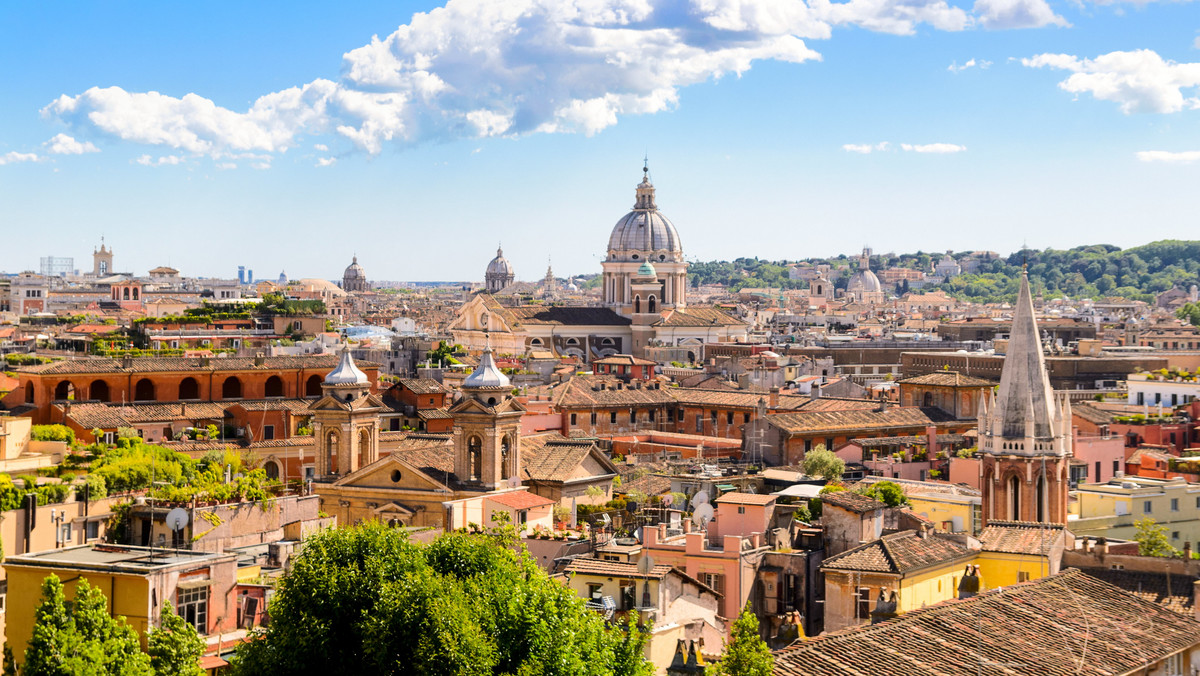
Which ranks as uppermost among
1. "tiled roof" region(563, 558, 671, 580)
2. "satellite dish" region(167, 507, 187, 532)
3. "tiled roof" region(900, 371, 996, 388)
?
"tiled roof" region(900, 371, 996, 388)

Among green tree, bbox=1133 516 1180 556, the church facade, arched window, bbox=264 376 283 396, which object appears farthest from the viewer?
the church facade

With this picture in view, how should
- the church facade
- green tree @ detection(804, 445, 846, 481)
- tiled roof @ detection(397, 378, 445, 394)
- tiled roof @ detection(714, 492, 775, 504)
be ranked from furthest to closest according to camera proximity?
the church facade < tiled roof @ detection(397, 378, 445, 394) < green tree @ detection(804, 445, 846, 481) < tiled roof @ detection(714, 492, 775, 504)

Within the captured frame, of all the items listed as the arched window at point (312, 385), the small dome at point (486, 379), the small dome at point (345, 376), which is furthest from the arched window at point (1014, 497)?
the arched window at point (312, 385)

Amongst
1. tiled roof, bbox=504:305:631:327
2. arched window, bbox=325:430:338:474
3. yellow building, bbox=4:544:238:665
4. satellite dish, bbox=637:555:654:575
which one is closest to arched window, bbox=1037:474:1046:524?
arched window, bbox=325:430:338:474

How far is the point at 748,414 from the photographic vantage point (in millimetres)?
48500

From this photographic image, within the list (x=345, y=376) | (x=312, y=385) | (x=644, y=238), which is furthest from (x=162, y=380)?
(x=644, y=238)

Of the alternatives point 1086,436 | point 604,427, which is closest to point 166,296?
point 604,427

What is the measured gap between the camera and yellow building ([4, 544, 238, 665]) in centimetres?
1653

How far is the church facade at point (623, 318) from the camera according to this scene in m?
83.9

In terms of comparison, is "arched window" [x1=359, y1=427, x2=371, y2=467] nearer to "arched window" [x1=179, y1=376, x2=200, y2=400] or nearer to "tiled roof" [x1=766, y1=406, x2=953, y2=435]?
"tiled roof" [x1=766, y1=406, x2=953, y2=435]

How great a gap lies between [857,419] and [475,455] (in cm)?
1715

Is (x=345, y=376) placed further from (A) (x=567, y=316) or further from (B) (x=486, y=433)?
(A) (x=567, y=316)

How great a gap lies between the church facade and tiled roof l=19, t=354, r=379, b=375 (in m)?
32.6

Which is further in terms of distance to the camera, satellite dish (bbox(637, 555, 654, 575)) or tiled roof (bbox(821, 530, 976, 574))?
tiled roof (bbox(821, 530, 976, 574))
